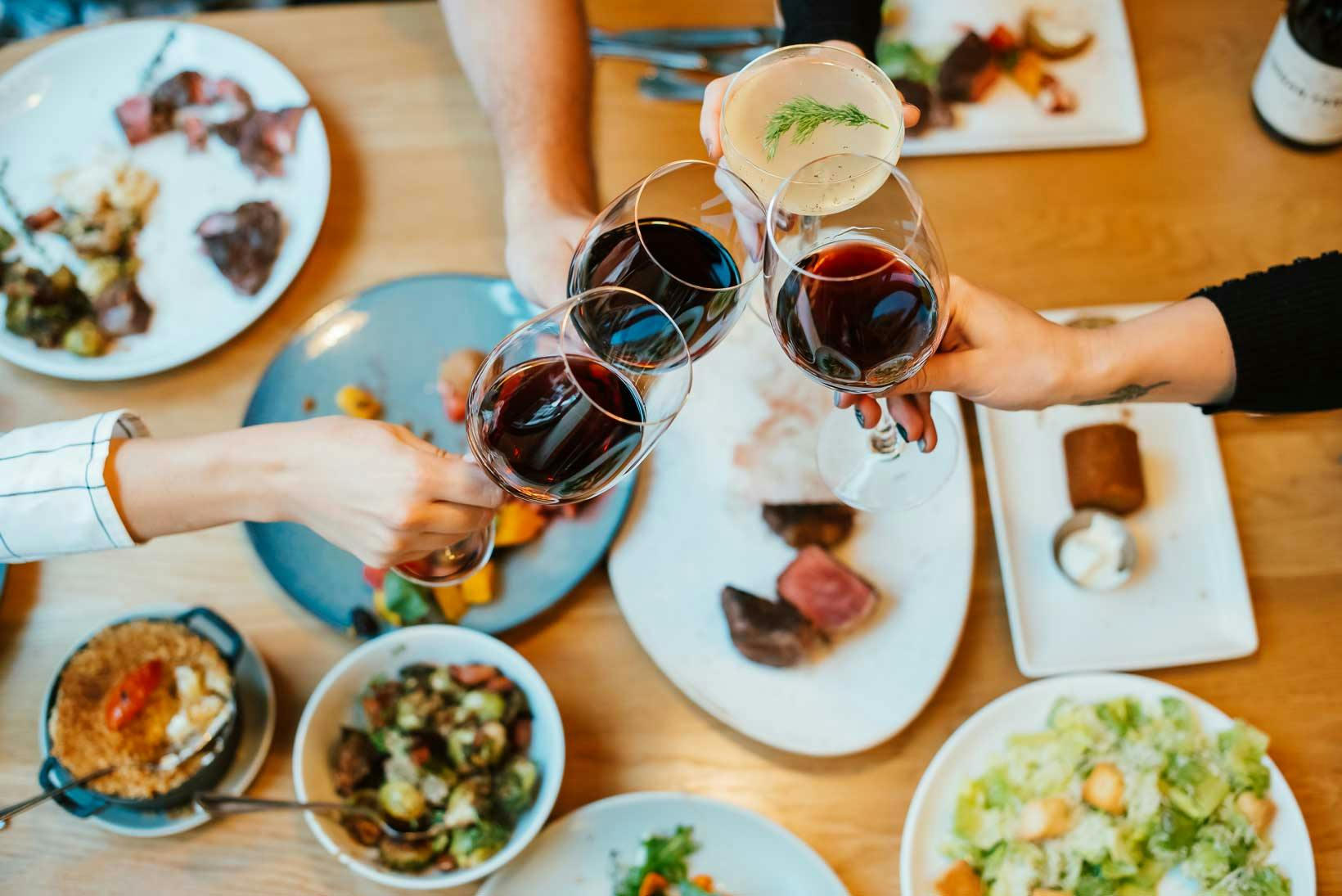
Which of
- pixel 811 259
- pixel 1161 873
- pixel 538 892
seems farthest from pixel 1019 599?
pixel 538 892

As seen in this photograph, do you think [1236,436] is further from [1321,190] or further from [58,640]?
[58,640]

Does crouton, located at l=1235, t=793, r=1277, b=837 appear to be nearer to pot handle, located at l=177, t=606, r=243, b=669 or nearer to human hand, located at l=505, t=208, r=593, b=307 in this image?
human hand, located at l=505, t=208, r=593, b=307

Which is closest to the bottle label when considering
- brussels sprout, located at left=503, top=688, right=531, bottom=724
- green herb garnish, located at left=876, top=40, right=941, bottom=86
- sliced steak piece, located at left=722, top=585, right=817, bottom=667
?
green herb garnish, located at left=876, top=40, right=941, bottom=86

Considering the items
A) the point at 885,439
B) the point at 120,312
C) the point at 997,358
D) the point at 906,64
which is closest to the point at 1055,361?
the point at 997,358

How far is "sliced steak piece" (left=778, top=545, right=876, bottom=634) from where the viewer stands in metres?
1.60

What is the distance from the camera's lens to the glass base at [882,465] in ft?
5.56

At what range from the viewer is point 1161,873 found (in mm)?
1496

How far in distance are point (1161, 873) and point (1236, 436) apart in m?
0.77

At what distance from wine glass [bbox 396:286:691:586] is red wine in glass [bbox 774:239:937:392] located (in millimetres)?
155

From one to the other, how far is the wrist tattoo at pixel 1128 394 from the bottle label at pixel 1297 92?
29.9 inches

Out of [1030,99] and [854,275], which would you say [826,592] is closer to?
[854,275]

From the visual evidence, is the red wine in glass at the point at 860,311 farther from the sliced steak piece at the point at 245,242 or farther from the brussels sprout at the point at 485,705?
the sliced steak piece at the point at 245,242

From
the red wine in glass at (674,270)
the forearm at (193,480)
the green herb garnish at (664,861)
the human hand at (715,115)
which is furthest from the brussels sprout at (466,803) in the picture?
the human hand at (715,115)

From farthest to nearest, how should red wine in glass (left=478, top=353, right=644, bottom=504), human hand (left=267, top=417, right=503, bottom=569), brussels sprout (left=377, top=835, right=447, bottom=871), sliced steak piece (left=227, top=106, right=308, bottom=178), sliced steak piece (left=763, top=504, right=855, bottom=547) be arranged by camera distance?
sliced steak piece (left=227, top=106, right=308, bottom=178), sliced steak piece (left=763, top=504, right=855, bottom=547), brussels sprout (left=377, top=835, right=447, bottom=871), human hand (left=267, top=417, right=503, bottom=569), red wine in glass (left=478, top=353, right=644, bottom=504)
